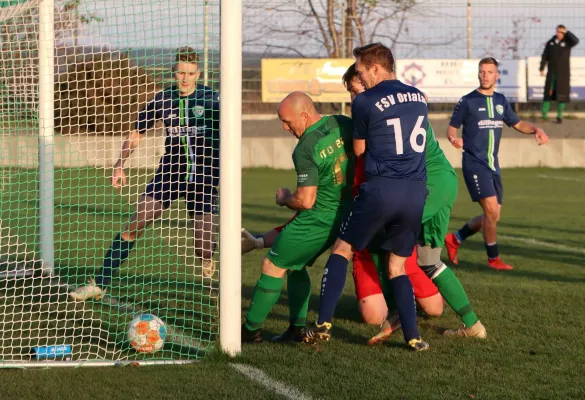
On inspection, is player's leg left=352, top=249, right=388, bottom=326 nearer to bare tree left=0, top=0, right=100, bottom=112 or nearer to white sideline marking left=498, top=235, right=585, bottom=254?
bare tree left=0, top=0, right=100, bottom=112

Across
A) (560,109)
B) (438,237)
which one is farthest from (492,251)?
(560,109)

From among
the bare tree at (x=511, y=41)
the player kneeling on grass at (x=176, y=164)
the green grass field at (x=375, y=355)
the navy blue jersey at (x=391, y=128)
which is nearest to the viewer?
the green grass field at (x=375, y=355)

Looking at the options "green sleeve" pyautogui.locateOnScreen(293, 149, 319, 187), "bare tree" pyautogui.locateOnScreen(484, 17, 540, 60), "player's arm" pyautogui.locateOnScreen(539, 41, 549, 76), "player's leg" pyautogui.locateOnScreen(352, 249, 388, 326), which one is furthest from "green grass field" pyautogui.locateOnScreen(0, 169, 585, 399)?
"player's arm" pyautogui.locateOnScreen(539, 41, 549, 76)

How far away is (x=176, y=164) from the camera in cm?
721

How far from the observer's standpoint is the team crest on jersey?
7.36 m

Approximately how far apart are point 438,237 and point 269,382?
5.93 ft

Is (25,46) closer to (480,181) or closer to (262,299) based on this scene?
(262,299)

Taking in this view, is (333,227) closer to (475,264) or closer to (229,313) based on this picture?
(229,313)

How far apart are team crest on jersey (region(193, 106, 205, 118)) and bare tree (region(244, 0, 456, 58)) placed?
43.8ft

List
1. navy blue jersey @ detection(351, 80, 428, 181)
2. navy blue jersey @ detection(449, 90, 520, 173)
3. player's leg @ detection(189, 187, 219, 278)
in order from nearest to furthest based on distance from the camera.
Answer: navy blue jersey @ detection(351, 80, 428, 181) → player's leg @ detection(189, 187, 219, 278) → navy blue jersey @ detection(449, 90, 520, 173)

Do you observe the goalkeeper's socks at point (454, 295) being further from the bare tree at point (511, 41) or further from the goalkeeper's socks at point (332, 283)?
the bare tree at point (511, 41)

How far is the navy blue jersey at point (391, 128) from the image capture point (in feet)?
18.4

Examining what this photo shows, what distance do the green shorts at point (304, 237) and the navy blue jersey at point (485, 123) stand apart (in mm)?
3951

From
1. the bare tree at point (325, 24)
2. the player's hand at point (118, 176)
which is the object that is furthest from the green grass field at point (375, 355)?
the bare tree at point (325, 24)
